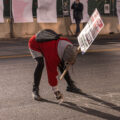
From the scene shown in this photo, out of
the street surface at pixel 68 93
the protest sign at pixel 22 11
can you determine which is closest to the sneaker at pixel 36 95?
the street surface at pixel 68 93

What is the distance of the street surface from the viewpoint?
6.63 meters

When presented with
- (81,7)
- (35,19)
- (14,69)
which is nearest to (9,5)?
(35,19)

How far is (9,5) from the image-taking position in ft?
61.9

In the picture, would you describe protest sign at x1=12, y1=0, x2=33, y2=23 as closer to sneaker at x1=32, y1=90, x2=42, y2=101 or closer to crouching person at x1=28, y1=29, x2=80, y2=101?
sneaker at x1=32, y1=90, x2=42, y2=101

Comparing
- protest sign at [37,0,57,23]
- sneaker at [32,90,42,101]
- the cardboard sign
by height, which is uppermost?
the cardboard sign

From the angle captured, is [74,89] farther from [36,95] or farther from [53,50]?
[53,50]

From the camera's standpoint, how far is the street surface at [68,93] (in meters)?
6.63

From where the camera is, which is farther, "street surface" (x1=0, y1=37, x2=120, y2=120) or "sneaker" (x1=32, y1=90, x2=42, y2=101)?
"sneaker" (x1=32, y1=90, x2=42, y2=101)

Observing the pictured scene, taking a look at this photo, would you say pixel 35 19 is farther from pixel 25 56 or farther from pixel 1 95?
pixel 1 95

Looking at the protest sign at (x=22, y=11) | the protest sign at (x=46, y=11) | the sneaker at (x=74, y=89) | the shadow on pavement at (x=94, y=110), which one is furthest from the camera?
the protest sign at (x=46, y=11)

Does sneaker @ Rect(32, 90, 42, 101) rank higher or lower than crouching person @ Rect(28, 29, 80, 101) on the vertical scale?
lower

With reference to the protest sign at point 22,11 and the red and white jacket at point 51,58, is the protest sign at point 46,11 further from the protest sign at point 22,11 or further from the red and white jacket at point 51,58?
the red and white jacket at point 51,58

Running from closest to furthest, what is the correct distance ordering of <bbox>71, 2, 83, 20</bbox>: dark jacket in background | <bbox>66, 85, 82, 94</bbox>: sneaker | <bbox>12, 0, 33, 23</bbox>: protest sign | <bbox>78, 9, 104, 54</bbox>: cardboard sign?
<bbox>78, 9, 104, 54</bbox>: cardboard sign < <bbox>66, 85, 82, 94</bbox>: sneaker < <bbox>12, 0, 33, 23</bbox>: protest sign < <bbox>71, 2, 83, 20</bbox>: dark jacket in background

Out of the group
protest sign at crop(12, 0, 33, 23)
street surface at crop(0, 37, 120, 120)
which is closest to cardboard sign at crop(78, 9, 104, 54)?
street surface at crop(0, 37, 120, 120)
